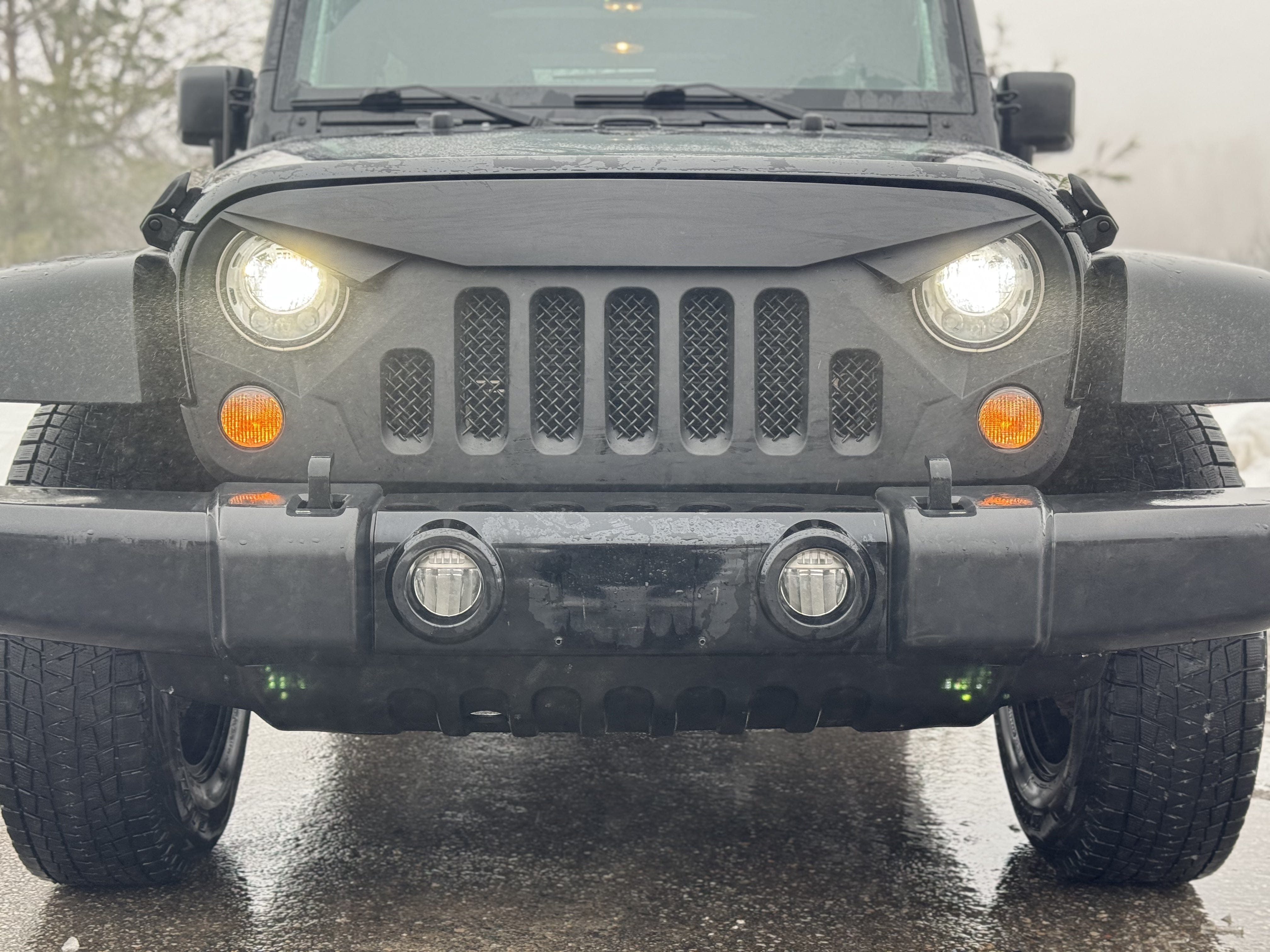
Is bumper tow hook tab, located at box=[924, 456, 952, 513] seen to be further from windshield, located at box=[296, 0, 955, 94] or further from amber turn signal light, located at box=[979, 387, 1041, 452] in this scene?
windshield, located at box=[296, 0, 955, 94]

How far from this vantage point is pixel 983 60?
3.56 metres

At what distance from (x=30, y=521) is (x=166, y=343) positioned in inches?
14.7

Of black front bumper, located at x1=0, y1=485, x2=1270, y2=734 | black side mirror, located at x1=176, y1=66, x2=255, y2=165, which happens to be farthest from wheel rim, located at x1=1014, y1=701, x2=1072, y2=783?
black side mirror, located at x1=176, y1=66, x2=255, y2=165

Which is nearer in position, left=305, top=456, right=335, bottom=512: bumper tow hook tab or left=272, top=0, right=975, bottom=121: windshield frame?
left=305, top=456, right=335, bottom=512: bumper tow hook tab

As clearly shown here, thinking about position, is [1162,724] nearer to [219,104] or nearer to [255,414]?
[255,414]

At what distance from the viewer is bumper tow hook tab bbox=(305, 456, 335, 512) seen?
2176 millimetres

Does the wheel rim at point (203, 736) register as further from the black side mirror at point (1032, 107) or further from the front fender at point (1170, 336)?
the black side mirror at point (1032, 107)

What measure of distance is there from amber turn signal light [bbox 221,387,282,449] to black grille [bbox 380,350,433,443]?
0.19 metres

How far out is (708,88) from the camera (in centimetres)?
326

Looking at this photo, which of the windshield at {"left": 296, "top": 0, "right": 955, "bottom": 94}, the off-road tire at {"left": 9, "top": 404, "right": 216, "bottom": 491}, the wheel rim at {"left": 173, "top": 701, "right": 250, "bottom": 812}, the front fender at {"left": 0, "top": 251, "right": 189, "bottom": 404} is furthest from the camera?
the windshield at {"left": 296, "top": 0, "right": 955, "bottom": 94}

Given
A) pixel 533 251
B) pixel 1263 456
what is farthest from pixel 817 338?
pixel 1263 456

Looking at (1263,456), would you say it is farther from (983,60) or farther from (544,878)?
(544,878)

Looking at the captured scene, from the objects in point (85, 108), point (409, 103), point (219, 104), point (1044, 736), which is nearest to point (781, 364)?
point (1044, 736)

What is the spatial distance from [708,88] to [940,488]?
1.45 metres
